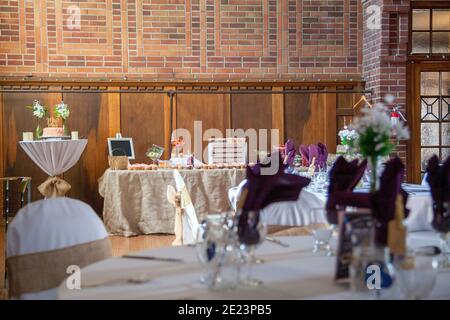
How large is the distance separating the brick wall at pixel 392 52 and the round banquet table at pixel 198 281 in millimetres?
5849

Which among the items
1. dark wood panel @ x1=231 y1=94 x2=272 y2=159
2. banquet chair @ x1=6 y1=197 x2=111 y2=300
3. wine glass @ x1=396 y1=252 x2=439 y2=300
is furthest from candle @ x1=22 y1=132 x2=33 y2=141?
wine glass @ x1=396 y1=252 x2=439 y2=300

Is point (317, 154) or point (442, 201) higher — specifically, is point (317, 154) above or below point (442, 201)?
above

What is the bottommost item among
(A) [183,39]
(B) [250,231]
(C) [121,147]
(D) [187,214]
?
(D) [187,214]

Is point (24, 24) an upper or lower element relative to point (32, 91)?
upper

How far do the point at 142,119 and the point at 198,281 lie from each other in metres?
6.32

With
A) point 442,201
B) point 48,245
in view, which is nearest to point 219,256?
point 48,245

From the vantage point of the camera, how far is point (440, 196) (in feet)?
7.61

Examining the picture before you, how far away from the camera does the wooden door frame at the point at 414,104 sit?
25.8 ft

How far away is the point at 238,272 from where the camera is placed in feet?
5.99

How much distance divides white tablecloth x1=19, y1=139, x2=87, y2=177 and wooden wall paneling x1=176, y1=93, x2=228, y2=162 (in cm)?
152

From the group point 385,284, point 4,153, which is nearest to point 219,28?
point 4,153

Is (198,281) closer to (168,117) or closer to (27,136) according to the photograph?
(27,136)
